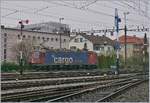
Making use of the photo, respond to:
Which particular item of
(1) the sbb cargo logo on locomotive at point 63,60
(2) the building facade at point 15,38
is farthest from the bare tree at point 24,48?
(1) the sbb cargo logo on locomotive at point 63,60

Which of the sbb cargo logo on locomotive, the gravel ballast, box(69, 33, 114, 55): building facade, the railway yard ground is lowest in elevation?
the gravel ballast

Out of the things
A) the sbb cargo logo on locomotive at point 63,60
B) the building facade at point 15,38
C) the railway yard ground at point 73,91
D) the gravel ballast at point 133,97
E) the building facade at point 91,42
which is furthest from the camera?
the building facade at point 91,42

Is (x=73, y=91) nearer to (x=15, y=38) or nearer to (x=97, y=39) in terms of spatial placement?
(x=15, y=38)

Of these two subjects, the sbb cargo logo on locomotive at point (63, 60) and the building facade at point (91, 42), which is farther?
the building facade at point (91, 42)

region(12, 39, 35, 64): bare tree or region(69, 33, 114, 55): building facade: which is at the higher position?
region(69, 33, 114, 55): building facade

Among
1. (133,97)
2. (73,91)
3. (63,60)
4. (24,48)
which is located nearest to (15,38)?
(24,48)

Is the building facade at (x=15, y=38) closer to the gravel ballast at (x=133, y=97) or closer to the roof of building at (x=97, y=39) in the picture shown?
the roof of building at (x=97, y=39)

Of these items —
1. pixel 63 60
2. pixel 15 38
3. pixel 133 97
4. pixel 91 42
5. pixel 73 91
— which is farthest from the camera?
pixel 91 42

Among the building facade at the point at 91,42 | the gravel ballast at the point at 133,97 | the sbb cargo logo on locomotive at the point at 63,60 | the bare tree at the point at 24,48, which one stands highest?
the building facade at the point at 91,42

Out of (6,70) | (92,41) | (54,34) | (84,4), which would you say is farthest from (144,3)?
(92,41)

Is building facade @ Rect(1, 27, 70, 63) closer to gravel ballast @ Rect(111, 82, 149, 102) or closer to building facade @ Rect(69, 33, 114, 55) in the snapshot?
building facade @ Rect(69, 33, 114, 55)

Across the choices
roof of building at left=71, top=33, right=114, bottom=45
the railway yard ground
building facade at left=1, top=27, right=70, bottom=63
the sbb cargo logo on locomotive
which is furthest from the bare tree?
the railway yard ground

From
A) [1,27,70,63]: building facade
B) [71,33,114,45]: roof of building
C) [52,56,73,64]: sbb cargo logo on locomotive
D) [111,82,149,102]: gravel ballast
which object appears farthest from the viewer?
[71,33,114,45]: roof of building

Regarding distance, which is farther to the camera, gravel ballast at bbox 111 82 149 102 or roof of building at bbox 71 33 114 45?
roof of building at bbox 71 33 114 45
